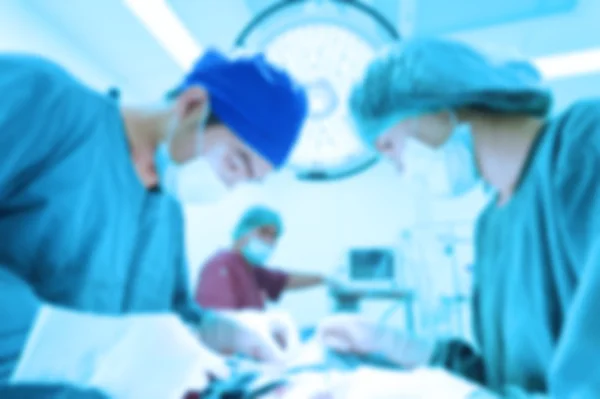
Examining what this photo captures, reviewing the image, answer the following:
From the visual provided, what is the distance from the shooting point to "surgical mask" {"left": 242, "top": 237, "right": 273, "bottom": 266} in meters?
2.35

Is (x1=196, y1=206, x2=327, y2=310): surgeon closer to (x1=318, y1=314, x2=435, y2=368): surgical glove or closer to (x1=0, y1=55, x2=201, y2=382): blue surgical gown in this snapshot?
(x1=318, y1=314, x2=435, y2=368): surgical glove

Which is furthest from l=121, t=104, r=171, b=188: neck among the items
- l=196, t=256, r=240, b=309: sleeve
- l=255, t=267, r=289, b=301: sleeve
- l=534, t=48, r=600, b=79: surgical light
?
l=534, t=48, r=600, b=79: surgical light

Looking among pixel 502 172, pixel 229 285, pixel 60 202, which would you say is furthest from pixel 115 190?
pixel 229 285

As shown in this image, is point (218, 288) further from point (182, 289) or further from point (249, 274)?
point (182, 289)

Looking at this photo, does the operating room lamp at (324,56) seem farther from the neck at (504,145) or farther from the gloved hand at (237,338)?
the gloved hand at (237,338)

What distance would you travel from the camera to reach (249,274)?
89.0 inches

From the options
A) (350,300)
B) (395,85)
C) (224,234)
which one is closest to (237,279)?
(350,300)

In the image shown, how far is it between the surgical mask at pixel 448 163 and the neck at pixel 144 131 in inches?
23.2

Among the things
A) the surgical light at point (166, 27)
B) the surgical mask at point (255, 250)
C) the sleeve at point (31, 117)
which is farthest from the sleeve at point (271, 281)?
the sleeve at point (31, 117)

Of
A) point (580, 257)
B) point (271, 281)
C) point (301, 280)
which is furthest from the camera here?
point (301, 280)

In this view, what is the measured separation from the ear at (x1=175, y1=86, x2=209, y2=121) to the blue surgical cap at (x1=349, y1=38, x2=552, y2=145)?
0.37 metres

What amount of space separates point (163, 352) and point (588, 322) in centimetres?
56

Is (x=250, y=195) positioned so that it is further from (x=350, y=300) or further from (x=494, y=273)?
(x=494, y=273)

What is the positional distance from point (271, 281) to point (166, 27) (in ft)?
4.96
